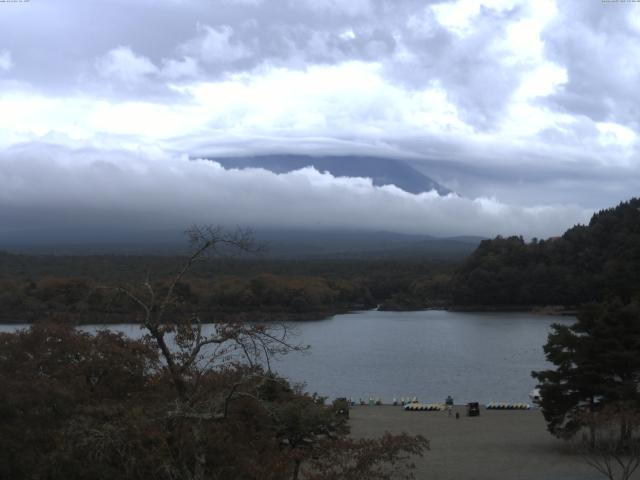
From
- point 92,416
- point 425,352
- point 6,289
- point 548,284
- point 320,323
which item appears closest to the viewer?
point 92,416

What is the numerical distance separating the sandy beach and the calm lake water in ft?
14.9

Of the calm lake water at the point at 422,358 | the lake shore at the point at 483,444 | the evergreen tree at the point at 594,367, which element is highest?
the evergreen tree at the point at 594,367

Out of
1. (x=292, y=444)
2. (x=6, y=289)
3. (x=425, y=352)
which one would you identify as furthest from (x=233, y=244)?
(x=6, y=289)

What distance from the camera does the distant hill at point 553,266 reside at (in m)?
83.5

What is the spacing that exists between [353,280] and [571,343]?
86.2 meters

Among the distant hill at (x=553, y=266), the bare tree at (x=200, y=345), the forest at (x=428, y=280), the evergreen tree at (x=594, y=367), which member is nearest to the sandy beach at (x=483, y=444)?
the evergreen tree at (x=594, y=367)

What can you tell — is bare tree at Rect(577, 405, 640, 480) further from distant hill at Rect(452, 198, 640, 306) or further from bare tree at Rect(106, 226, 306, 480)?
distant hill at Rect(452, 198, 640, 306)

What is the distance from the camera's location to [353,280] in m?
106

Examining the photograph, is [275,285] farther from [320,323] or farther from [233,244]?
[233,244]

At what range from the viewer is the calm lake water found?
118 ft

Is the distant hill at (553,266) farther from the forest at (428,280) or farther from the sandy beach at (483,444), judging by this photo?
the sandy beach at (483,444)

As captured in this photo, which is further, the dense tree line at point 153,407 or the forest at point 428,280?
the forest at point 428,280

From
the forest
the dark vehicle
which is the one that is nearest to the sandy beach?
the dark vehicle

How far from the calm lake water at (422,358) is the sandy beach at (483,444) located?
456 cm
